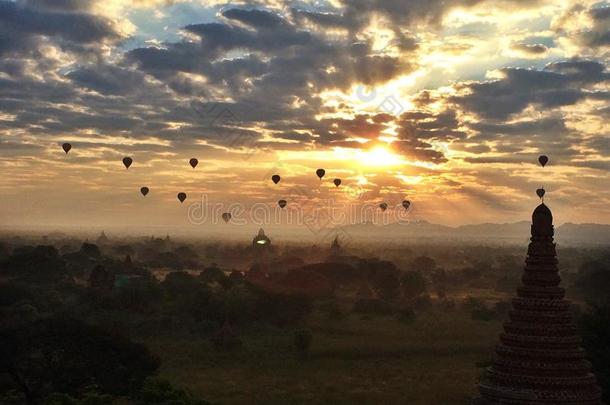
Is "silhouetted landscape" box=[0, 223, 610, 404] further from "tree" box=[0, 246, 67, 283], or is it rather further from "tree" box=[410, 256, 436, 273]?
"tree" box=[410, 256, 436, 273]

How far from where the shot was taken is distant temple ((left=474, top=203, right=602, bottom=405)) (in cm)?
2638

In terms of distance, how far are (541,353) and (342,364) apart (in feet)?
120

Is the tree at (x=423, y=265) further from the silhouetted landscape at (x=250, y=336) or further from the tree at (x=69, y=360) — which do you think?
the tree at (x=69, y=360)

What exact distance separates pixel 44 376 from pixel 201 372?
1828cm

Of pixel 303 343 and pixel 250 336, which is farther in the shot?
pixel 250 336

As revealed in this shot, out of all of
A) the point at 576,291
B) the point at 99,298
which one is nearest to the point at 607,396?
the point at 99,298

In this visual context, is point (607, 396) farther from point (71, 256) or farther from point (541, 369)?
point (71, 256)

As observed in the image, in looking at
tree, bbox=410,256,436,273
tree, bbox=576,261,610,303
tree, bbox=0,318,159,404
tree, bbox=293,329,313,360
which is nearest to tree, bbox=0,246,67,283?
tree, bbox=293,329,313,360

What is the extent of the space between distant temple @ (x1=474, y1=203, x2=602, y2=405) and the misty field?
2079cm

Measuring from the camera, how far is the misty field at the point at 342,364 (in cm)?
5084

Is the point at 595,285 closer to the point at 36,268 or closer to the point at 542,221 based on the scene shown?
the point at 36,268

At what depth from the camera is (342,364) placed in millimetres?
61781

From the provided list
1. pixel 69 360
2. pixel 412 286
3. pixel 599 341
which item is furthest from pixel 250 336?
pixel 412 286

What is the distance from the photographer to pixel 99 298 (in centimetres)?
8512
